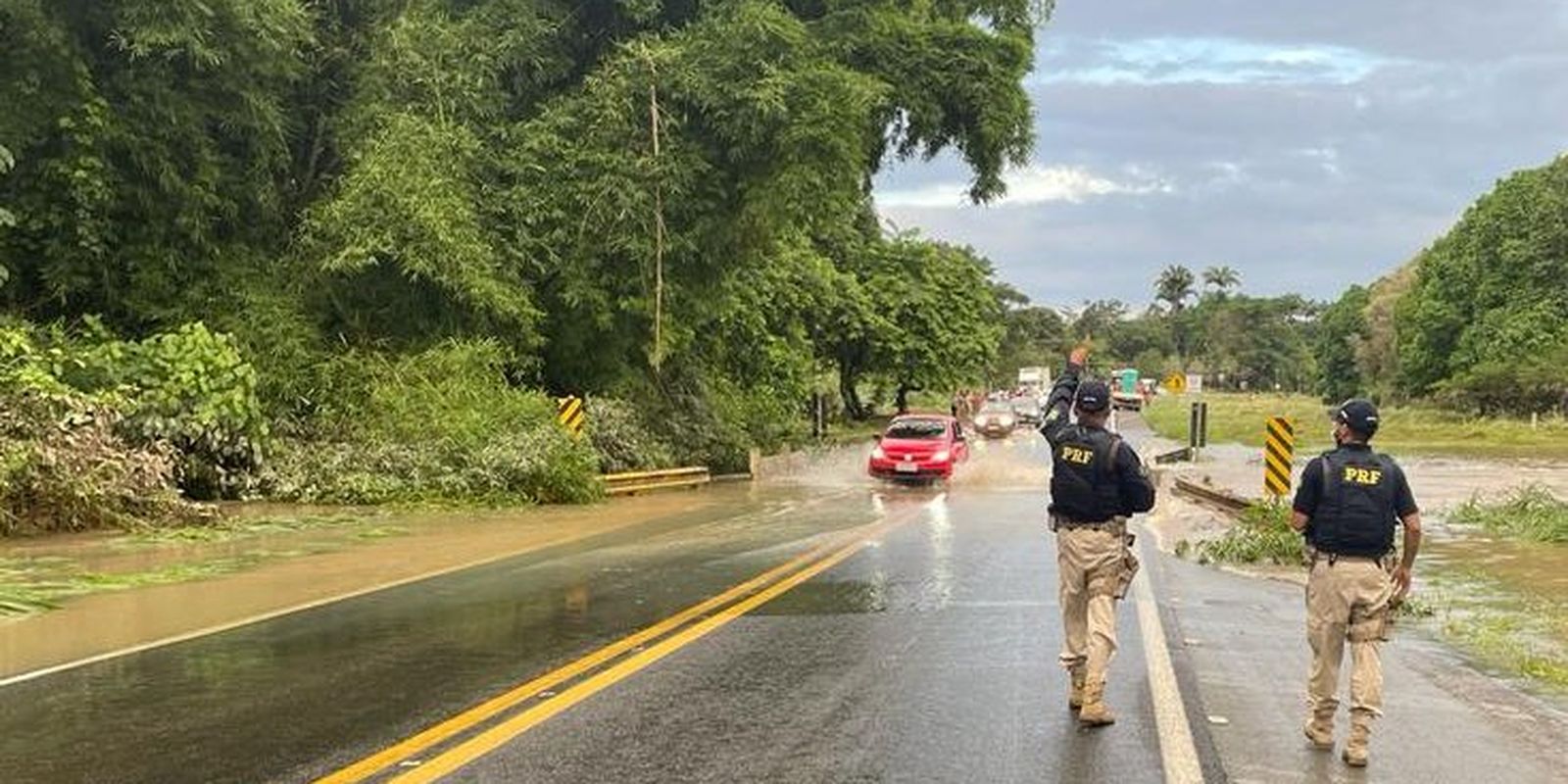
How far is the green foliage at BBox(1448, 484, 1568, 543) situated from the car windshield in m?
10.9

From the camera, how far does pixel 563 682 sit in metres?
7.95

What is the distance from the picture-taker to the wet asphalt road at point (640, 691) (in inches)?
245

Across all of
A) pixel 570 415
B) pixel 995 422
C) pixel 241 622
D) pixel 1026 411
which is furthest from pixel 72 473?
pixel 1026 411

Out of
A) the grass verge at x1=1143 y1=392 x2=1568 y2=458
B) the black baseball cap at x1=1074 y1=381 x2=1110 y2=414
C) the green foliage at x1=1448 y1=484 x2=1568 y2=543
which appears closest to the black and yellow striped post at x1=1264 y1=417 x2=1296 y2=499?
the green foliage at x1=1448 y1=484 x2=1568 y2=543

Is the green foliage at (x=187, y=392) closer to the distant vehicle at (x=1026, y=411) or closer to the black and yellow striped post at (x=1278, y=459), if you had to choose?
the black and yellow striped post at (x=1278, y=459)

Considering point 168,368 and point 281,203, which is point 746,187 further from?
point 168,368

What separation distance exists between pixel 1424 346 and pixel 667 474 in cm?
6441

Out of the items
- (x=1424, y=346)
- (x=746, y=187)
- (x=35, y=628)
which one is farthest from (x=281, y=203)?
(x=1424, y=346)

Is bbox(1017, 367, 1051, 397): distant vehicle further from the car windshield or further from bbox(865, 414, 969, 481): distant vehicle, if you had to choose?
bbox(865, 414, 969, 481): distant vehicle

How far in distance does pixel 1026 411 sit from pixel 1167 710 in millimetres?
59874

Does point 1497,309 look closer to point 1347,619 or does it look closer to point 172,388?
point 172,388

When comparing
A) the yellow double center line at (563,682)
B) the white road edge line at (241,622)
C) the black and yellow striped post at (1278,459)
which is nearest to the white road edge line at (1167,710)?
the yellow double center line at (563,682)

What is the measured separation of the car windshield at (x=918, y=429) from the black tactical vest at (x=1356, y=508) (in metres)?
22.9

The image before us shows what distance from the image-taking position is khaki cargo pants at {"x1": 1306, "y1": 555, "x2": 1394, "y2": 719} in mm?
6656
